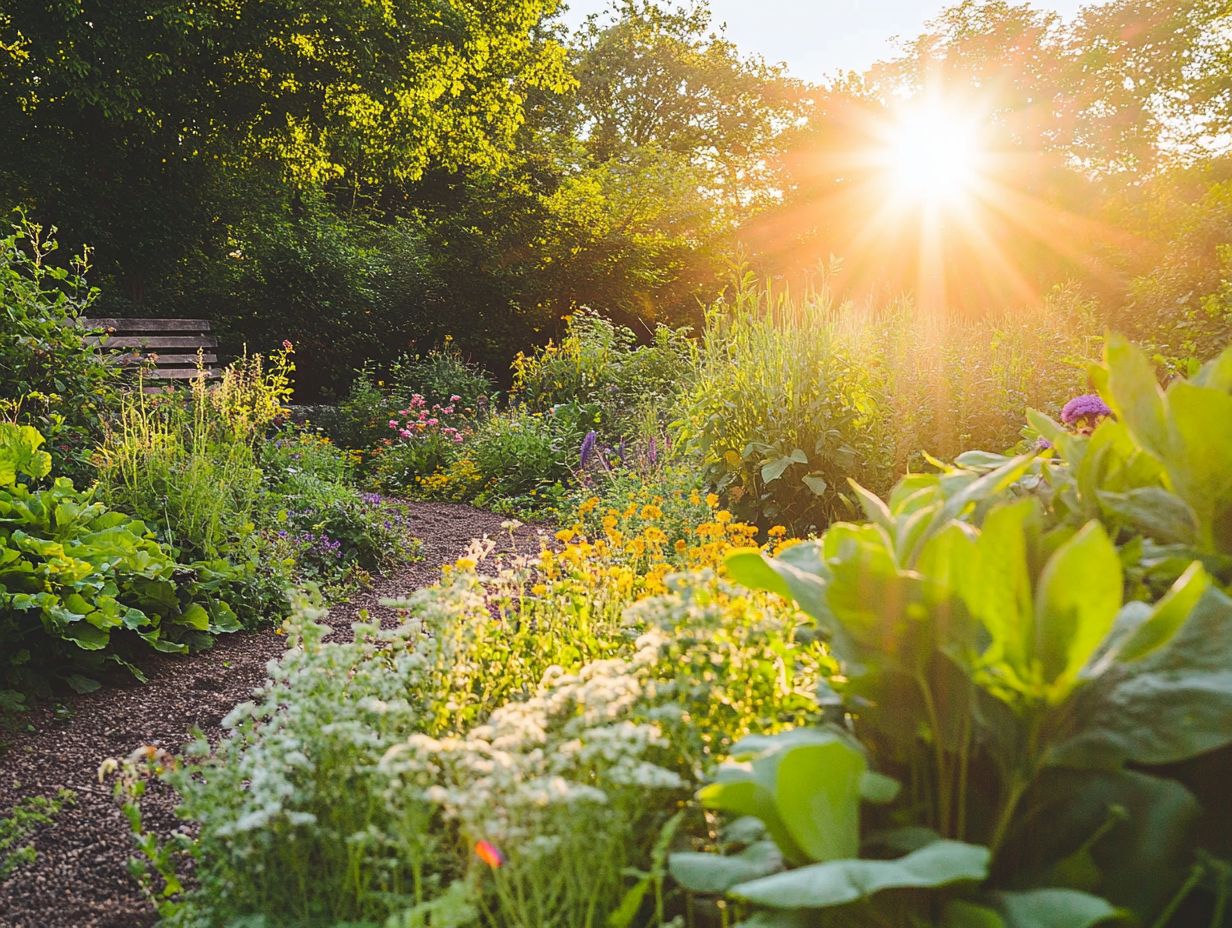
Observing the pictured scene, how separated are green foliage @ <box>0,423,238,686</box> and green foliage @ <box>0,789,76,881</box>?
0.77 metres

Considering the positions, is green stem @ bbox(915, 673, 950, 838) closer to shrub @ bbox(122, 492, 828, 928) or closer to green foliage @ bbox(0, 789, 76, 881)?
shrub @ bbox(122, 492, 828, 928)

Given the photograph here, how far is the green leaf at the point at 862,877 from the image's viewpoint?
856 millimetres

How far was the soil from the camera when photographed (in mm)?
2213

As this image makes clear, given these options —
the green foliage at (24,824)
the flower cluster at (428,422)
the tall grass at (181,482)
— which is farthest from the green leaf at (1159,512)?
the flower cluster at (428,422)

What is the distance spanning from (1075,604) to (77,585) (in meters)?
3.59

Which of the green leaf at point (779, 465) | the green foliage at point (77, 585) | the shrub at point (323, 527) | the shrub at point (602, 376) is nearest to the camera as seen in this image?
the green foliage at point (77, 585)

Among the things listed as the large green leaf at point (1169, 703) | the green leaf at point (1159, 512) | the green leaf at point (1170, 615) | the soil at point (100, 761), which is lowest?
the soil at point (100, 761)

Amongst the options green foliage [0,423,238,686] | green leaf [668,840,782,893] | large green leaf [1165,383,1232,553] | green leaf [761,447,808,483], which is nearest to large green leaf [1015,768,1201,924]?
green leaf [668,840,782,893]

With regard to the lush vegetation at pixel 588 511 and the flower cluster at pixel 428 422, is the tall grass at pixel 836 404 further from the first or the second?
the flower cluster at pixel 428 422

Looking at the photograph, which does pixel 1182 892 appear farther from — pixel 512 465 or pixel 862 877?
pixel 512 465

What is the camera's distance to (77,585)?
3402 millimetres

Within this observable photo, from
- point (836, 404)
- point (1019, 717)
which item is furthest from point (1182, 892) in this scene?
point (836, 404)

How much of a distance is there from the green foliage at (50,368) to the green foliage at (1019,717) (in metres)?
4.77

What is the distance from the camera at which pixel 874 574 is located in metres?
1.05
